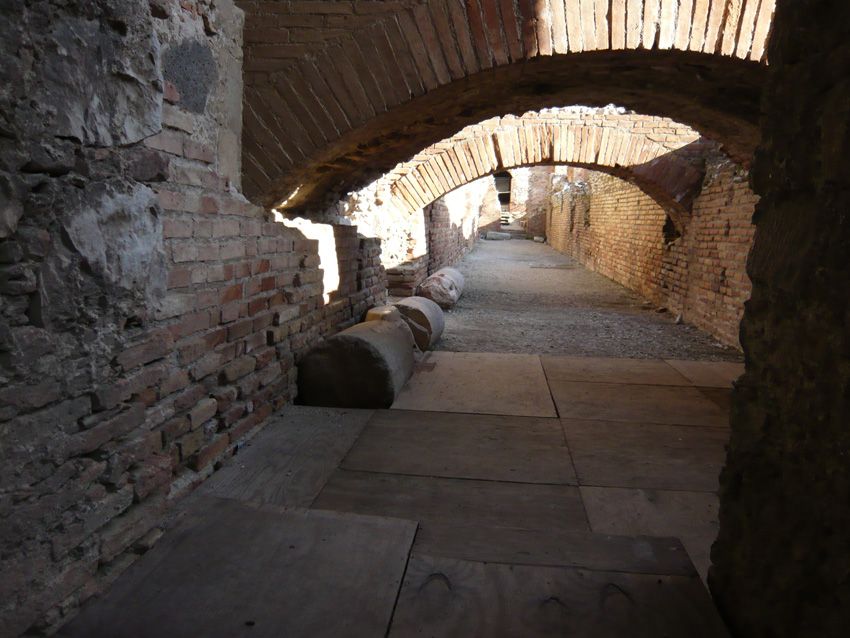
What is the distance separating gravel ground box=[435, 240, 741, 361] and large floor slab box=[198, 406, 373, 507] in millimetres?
2466

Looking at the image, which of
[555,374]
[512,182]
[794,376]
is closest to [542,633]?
[794,376]

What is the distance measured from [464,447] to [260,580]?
1.36 metres

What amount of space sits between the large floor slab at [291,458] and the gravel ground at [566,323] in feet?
8.09

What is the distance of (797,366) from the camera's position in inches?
41.6

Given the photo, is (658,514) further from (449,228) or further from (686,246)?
(449,228)

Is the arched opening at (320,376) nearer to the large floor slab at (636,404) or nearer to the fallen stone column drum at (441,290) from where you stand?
the large floor slab at (636,404)

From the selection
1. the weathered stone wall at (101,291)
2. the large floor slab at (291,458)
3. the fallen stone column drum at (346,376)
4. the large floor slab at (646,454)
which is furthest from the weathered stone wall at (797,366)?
the fallen stone column drum at (346,376)

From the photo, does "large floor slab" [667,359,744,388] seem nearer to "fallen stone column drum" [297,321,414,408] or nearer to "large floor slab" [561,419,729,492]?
"large floor slab" [561,419,729,492]

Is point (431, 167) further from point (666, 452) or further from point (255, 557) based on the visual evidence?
point (255, 557)

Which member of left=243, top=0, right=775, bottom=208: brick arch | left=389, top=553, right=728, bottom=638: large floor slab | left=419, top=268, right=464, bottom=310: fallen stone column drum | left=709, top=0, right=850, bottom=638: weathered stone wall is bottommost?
left=389, top=553, right=728, bottom=638: large floor slab

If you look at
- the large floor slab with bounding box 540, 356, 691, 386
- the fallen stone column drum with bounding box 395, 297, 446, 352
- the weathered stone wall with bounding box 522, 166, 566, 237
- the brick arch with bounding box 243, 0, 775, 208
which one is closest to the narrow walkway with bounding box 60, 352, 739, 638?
the large floor slab with bounding box 540, 356, 691, 386

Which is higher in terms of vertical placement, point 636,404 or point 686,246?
point 686,246

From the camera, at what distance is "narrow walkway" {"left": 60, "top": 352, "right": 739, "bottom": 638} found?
1.35 m

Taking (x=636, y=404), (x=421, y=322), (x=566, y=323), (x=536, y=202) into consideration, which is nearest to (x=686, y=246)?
(x=566, y=323)
